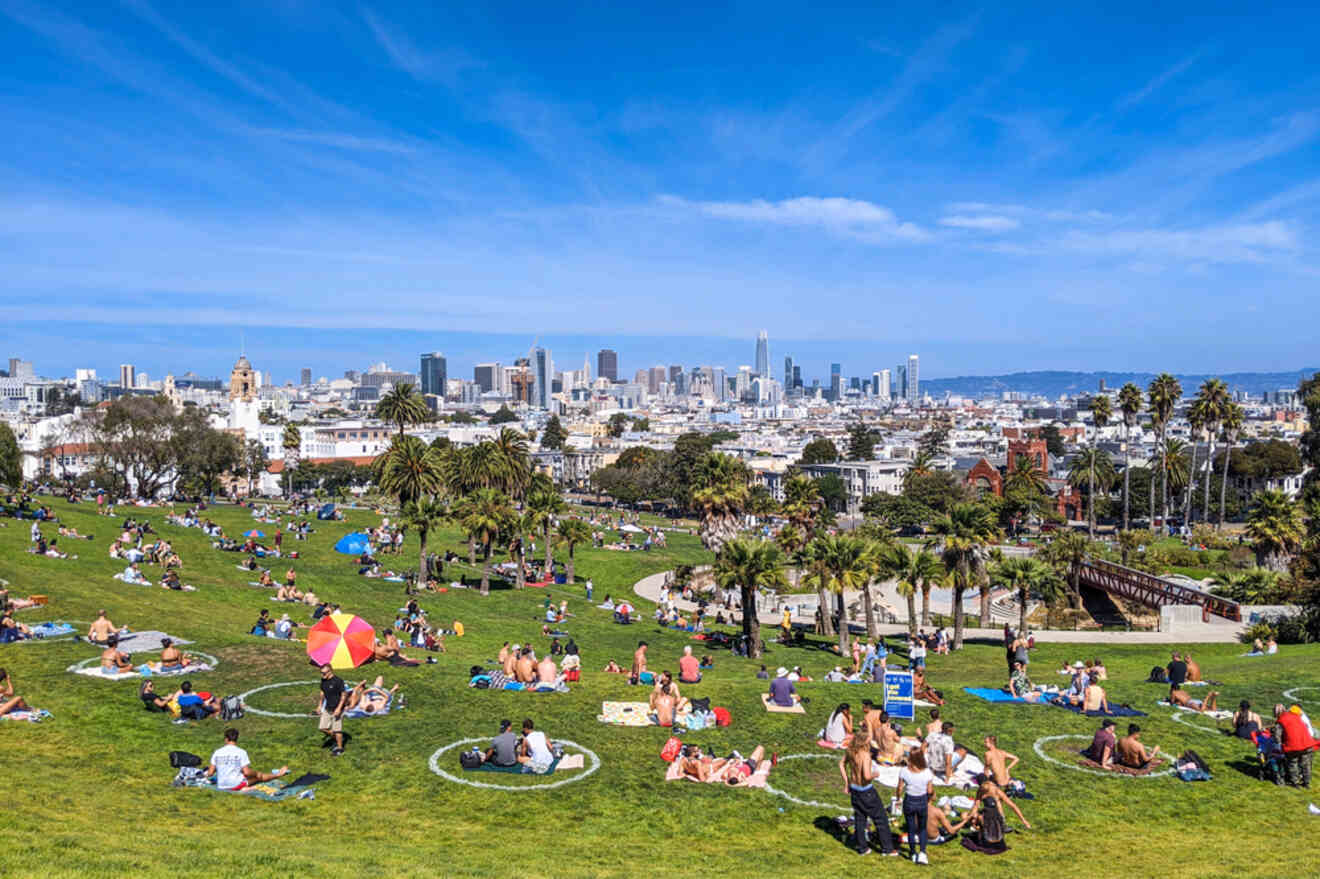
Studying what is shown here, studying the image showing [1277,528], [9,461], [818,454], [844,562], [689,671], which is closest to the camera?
[689,671]

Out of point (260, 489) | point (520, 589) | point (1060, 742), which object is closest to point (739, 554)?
point (1060, 742)

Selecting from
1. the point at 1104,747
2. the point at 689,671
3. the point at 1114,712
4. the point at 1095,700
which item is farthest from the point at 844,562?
the point at 1104,747

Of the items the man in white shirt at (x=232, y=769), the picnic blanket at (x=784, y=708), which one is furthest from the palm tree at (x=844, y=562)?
the man in white shirt at (x=232, y=769)

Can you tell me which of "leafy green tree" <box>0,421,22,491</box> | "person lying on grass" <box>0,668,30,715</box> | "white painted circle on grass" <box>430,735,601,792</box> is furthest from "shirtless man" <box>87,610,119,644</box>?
"leafy green tree" <box>0,421,22,491</box>

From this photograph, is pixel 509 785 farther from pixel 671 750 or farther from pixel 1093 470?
pixel 1093 470

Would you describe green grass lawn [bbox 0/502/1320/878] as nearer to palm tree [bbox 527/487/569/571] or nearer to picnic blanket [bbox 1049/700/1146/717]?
picnic blanket [bbox 1049/700/1146/717]

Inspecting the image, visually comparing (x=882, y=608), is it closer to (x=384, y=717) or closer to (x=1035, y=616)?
(x=1035, y=616)
